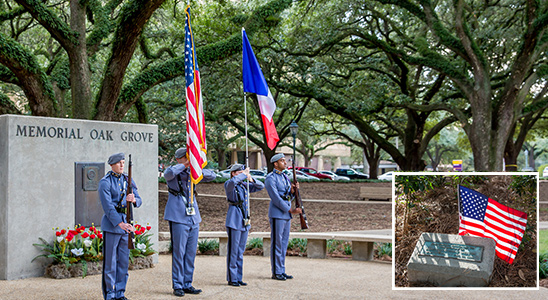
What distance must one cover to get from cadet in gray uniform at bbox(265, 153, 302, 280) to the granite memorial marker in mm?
4491

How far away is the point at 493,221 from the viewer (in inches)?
116

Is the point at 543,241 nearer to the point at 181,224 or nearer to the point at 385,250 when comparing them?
the point at 385,250

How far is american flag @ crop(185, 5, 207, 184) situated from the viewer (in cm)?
666

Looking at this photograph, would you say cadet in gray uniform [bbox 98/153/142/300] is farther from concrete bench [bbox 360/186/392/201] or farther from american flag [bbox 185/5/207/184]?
concrete bench [bbox 360/186/392/201]

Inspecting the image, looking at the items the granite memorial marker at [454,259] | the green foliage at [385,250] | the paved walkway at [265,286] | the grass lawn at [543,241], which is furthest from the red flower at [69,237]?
the grass lawn at [543,241]

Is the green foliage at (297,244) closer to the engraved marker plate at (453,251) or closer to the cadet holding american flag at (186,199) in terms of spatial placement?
the cadet holding american flag at (186,199)

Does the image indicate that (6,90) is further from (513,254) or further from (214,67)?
(513,254)

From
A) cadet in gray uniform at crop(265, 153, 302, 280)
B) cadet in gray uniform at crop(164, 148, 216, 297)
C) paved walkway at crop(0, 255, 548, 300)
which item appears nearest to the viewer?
paved walkway at crop(0, 255, 548, 300)

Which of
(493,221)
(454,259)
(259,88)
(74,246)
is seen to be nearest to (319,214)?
(259,88)

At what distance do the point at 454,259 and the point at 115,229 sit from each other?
13.9ft

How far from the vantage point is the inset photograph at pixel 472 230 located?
3.01 metres

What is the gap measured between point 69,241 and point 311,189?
1777 centimetres

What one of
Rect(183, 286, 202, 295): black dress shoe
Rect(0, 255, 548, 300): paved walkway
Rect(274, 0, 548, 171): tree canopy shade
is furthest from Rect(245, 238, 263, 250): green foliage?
Rect(274, 0, 548, 171): tree canopy shade

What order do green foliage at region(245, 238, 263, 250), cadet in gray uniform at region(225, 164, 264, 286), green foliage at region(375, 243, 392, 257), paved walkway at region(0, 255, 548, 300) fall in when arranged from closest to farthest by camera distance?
paved walkway at region(0, 255, 548, 300)
cadet in gray uniform at region(225, 164, 264, 286)
green foliage at region(375, 243, 392, 257)
green foliage at region(245, 238, 263, 250)
